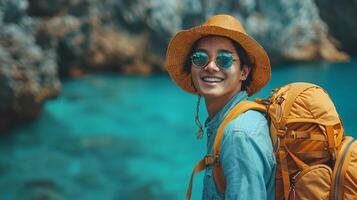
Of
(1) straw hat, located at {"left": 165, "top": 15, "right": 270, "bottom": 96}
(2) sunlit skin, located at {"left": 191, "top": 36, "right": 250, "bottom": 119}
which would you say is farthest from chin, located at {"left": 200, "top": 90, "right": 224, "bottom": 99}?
(1) straw hat, located at {"left": 165, "top": 15, "right": 270, "bottom": 96}

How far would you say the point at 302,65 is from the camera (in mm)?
17984

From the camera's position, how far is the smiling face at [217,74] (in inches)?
81.3

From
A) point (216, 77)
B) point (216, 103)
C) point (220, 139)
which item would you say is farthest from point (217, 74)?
point (220, 139)

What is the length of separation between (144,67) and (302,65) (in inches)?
242

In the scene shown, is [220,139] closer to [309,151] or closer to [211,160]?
[211,160]

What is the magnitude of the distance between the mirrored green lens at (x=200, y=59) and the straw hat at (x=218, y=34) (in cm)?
10

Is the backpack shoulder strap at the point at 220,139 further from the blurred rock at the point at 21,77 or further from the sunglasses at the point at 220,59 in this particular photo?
the blurred rock at the point at 21,77

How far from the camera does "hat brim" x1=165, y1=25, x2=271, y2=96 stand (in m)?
2.01

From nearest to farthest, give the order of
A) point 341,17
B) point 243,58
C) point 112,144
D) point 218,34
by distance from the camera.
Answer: point 218,34 < point 243,58 < point 341,17 < point 112,144

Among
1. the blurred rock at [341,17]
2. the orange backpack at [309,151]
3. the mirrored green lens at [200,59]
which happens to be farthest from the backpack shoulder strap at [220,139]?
the blurred rock at [341,17]

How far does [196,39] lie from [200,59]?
17 centimetres

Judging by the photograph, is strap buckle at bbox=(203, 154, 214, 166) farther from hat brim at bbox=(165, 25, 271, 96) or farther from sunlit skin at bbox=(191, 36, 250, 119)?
hat brim at bbox=(165, 25, 271, 96)

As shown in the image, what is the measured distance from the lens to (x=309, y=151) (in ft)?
5.88

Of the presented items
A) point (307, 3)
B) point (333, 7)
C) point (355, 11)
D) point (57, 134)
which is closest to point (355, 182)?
point (355, 11)
